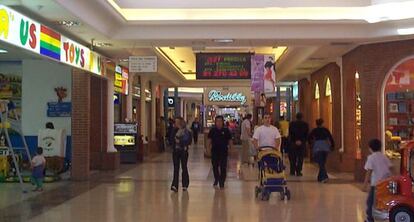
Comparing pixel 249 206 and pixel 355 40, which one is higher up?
pixel 355 40

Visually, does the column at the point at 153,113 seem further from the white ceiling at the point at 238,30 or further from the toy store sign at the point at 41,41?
the toy store sign at the point at 41,41

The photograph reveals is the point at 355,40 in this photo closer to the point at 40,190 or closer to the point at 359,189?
the point at 359,189

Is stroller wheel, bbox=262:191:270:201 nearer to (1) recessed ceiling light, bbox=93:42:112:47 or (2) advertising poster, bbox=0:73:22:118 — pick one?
(1) recessed ceiling light, bbox=93:42:112:47

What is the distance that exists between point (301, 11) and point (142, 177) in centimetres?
637

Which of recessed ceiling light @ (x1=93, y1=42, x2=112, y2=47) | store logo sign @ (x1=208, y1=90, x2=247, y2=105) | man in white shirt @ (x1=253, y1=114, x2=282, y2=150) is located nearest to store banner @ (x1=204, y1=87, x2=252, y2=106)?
store logo sign @ (x1=208, y1=90, x2=247, y2=105)

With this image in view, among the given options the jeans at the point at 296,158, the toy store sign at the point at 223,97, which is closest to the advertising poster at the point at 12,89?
the jeans at the point at 296,158

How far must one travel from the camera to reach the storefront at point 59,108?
1527cm

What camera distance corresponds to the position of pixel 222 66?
17.6 metres

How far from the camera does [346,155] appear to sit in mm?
17062

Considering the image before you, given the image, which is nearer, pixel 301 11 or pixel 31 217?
pixel 31 217

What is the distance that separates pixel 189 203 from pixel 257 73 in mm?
5918

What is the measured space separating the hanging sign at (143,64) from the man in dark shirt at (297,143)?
4.53 meters

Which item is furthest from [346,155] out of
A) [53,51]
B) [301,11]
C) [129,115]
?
[53,51]

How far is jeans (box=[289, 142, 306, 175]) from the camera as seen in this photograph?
652 inches
